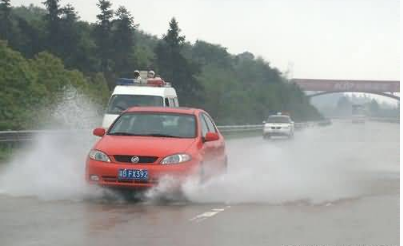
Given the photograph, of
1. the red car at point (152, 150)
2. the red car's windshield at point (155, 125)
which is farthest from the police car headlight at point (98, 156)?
the red car's windshield at point (155, 125)

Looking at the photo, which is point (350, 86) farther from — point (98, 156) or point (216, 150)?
point (98, 156)

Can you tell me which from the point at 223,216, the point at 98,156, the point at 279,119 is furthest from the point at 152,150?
the point at 279,119

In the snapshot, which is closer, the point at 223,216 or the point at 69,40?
the point at 223,216

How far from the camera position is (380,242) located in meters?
8.36

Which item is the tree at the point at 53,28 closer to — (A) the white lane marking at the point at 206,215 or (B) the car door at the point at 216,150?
(B) the car door at the point at 216,150

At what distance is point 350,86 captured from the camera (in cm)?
17325

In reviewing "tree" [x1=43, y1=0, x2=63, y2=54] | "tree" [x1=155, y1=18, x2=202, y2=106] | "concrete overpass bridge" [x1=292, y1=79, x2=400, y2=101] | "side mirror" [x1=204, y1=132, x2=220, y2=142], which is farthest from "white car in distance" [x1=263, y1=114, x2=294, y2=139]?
"concrete overpass bridge" [x1=292, y1=79, x2=400, y2=101]

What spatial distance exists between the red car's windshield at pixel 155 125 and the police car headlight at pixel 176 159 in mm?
879

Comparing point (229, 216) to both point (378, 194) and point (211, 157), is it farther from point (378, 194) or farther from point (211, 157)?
point (378, 194)

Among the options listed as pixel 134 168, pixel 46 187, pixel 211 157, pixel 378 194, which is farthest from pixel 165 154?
pixel 378 194

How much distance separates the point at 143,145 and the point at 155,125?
124cm

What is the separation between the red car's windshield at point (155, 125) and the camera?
43.1 feet

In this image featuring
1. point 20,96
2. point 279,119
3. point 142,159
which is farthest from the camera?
point 279,119

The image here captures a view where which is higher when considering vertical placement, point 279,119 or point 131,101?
point 131,101
